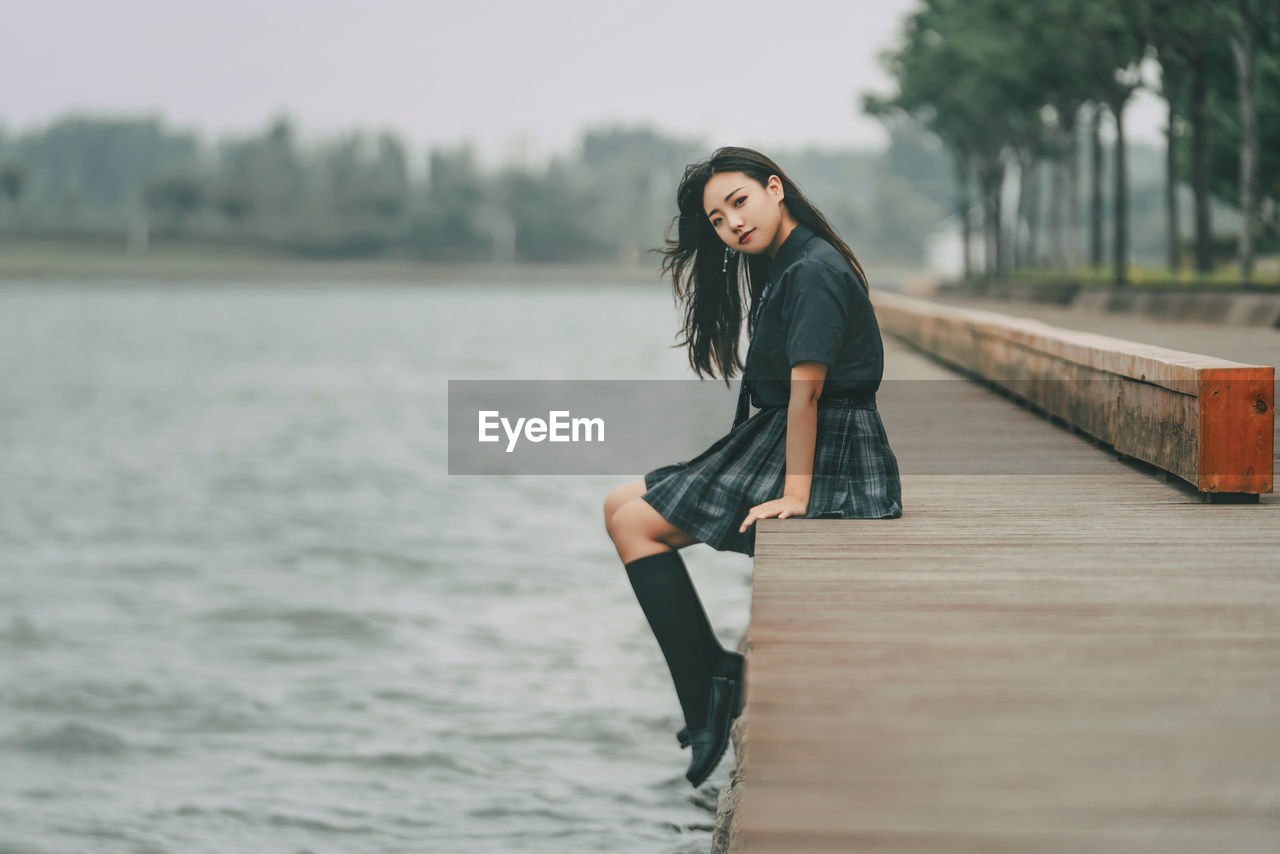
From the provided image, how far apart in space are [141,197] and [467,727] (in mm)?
152936

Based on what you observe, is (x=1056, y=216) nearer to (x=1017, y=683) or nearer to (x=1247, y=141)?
(x=1247, y=141)

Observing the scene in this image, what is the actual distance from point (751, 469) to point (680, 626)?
0.62 meters

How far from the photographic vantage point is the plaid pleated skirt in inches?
225

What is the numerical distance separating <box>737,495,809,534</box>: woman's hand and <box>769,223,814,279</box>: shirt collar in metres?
0.80

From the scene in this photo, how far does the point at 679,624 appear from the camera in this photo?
5738 millimetres

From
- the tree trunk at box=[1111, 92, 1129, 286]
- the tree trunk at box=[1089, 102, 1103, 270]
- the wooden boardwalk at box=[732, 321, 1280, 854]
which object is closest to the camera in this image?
the wooden boardwalk at box=[732, 321, 1280, 854]

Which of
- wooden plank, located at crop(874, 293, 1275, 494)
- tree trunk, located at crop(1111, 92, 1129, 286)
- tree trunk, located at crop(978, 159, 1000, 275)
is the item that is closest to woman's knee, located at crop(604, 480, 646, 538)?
wooden plank, located at crop(874, 293, 1275, 494)

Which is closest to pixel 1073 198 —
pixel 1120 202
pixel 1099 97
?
pixel 1099 97

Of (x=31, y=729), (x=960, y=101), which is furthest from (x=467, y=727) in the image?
(x=960, y=101)

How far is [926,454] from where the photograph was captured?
9672 millimetres

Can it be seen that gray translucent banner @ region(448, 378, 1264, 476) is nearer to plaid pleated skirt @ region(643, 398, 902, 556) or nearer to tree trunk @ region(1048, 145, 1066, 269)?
plaid pleated skirt @ region(643, 398, 902, 556)

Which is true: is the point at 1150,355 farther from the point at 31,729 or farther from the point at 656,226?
the point at 656,226

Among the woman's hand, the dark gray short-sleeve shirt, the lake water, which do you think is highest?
the dark gray short-sleeve shirt

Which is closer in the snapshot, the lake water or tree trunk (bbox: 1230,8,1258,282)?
the lake water
